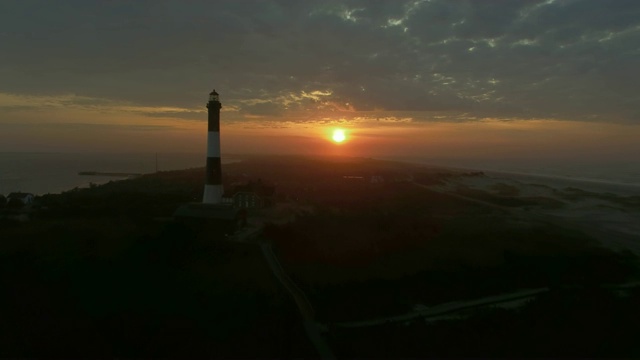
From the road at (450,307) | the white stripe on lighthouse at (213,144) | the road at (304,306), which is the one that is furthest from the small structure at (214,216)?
the road at (450,307)

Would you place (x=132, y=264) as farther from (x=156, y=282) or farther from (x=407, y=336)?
(x=407, y=336)

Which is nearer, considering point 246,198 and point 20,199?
point 246,198

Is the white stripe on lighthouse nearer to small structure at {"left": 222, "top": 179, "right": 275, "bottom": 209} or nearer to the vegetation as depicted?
small structure at {"left": 222, "top": 179, "right": 275, "bottom": 209}

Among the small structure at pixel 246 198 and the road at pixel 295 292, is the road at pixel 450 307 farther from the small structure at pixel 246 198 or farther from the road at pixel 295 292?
the small structure at pixel 246 198

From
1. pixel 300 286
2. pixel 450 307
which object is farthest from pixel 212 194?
pixel 450 307

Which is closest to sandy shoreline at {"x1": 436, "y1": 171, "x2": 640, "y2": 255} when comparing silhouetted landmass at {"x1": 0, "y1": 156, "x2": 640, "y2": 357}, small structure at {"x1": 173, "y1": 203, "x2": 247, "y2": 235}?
silhouetted landmass at {"x1": 0, "y1": 156, "x2": 640, "y2": 357}

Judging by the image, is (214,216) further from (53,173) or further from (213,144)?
(53,173)
